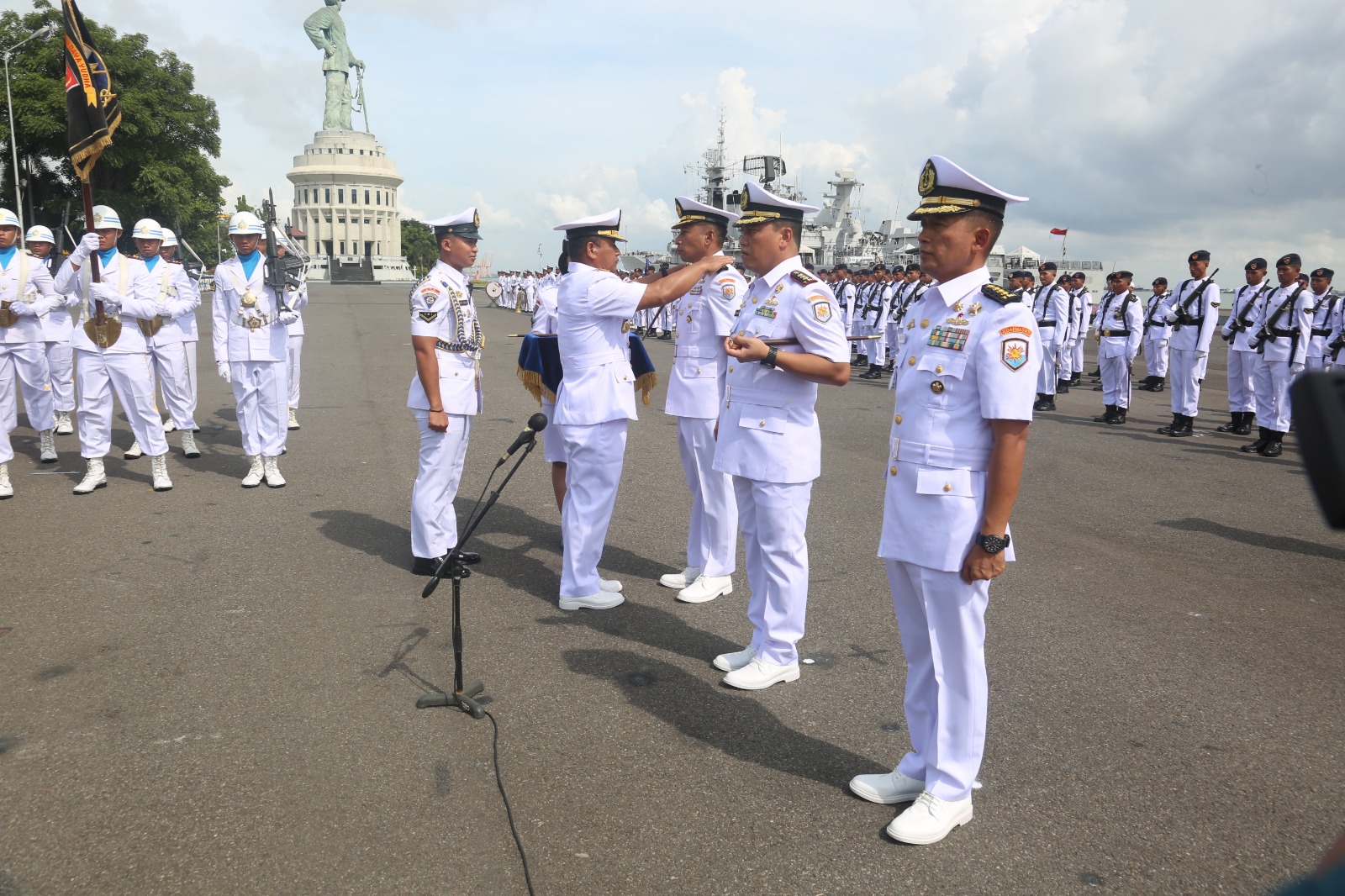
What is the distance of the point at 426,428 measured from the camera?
585 cm

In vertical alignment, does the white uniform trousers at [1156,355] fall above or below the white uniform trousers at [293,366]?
above

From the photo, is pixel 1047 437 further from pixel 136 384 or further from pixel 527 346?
pixel 136 384

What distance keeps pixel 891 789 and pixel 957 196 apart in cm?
214

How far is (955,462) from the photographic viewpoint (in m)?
3.09

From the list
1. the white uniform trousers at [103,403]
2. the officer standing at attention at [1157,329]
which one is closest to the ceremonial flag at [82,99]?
the white uniform trousers at [103,403]

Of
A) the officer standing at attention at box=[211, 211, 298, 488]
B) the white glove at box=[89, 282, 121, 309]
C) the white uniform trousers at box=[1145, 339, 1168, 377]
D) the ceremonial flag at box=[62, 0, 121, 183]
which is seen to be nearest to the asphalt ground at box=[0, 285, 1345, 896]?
the officer standing at attention at box=[211, 211, 298, 488]

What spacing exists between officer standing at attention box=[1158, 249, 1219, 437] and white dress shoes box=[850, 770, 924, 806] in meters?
11.0

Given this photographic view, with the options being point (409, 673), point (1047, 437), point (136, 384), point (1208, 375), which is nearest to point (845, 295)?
point (1208, 375)

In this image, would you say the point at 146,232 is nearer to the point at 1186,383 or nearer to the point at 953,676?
the point at 953,676

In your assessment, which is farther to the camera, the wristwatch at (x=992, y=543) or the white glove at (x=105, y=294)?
the white glove at (x=105, y=294)

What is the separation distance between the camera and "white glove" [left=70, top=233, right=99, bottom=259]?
312 inches

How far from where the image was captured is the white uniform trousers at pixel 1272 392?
11.3 metres

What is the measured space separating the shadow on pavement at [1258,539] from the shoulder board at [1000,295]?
209 inches

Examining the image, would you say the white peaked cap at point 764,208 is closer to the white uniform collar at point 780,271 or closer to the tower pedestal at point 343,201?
the white uniform collar at point 780,271
